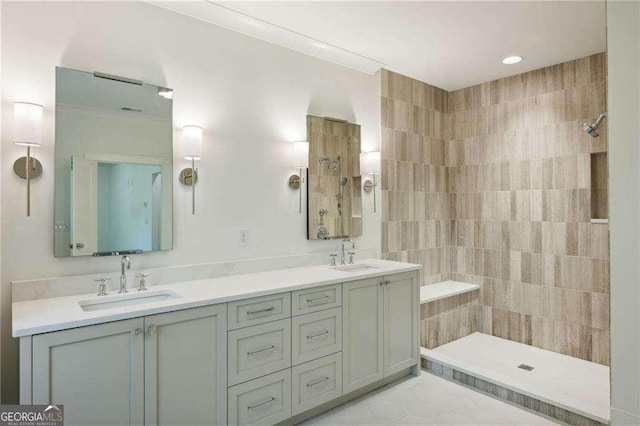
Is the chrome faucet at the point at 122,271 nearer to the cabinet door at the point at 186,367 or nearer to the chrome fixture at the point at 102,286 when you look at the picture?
the chrome fixture at the point at 102,286

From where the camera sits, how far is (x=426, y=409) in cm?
254

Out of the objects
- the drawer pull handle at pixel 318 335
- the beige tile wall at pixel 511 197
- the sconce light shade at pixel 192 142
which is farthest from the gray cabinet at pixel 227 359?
the beige tile wall at pixel 511 197

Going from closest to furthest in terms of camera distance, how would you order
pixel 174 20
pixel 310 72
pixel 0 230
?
pixel 0 230
pixel 174 20
pixel 310 72

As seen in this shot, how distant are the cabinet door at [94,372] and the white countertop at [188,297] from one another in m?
0.05

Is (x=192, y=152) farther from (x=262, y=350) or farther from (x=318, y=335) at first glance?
(x=318, y=335)

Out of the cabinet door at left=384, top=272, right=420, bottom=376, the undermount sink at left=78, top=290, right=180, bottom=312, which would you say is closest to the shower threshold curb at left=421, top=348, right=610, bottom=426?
the cabinet door at left=384, top=272, right=420, bottom=376

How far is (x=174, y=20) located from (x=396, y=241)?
8.47ft

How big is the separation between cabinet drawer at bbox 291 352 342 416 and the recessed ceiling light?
9.35 feet

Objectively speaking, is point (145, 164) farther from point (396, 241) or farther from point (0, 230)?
point (396, 241)

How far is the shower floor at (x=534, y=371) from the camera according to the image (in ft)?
8.05

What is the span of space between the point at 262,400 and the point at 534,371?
2.31 metres

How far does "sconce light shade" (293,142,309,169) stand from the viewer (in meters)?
2.89

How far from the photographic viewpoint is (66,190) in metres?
1.98

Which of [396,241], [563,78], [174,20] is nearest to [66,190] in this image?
[174,20]
